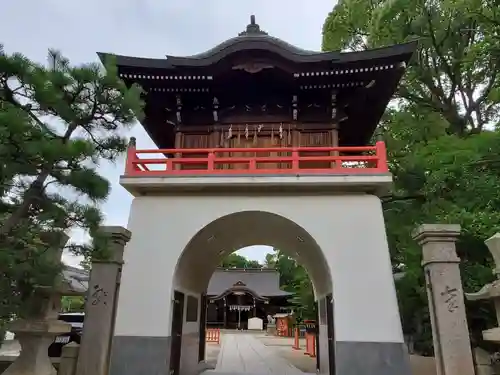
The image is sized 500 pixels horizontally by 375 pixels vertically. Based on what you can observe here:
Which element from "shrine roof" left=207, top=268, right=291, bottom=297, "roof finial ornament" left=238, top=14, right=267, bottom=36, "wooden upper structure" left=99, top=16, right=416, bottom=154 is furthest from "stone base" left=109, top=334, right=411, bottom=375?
"shrine roof" left=207, top=268, right=291, bottom=297

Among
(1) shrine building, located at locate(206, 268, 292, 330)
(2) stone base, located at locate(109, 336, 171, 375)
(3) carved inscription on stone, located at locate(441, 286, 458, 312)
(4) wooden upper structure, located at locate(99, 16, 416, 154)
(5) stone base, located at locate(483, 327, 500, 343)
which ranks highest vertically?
(4) wooden upper structure, located at locate(99, 16, 416, 154)

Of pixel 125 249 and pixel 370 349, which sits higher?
pixel 125 249

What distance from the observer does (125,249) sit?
700cm

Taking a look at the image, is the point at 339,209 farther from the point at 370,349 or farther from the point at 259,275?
the point at 259,275

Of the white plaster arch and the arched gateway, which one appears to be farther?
the white plaster arch

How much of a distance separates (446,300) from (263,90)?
569cm

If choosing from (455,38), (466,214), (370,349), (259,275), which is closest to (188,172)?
(370,349)

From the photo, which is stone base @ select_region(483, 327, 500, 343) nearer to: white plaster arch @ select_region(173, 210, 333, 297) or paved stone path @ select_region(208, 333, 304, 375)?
white plaster arch @ select_region(173, 210, 333, 297)

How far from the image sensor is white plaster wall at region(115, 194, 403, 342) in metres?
6.41

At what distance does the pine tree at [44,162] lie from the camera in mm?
4258

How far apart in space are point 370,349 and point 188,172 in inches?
175

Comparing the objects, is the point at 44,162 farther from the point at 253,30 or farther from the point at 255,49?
the point at 253,30

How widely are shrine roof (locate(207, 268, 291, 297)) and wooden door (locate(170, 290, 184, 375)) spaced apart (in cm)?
2514

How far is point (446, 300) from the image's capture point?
5.65 m
